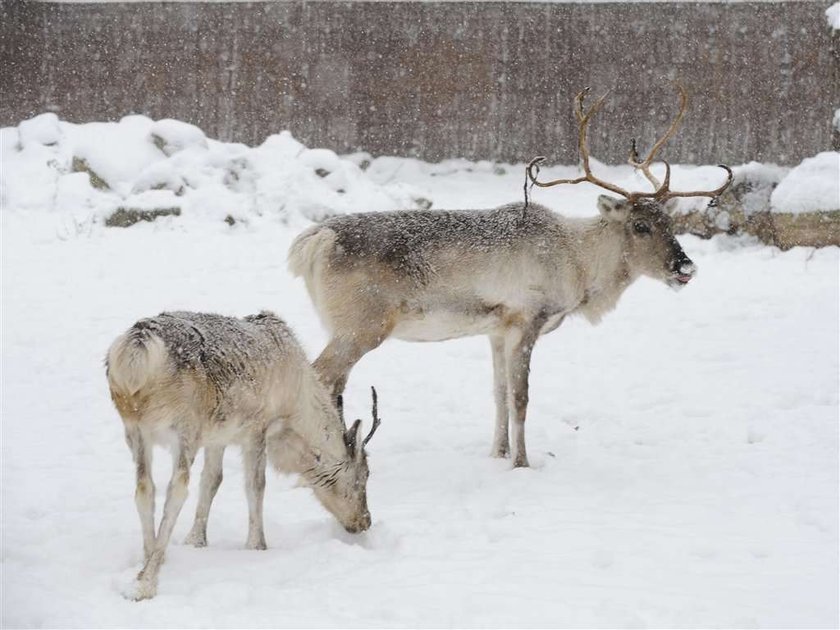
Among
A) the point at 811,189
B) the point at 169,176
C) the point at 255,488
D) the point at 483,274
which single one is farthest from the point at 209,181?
the point at 255,488

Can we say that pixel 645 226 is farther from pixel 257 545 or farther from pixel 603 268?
pixel 257 545

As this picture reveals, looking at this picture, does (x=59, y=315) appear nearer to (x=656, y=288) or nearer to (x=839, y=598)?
(x=656, y=288)

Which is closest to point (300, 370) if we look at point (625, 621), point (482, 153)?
point (625, 621)

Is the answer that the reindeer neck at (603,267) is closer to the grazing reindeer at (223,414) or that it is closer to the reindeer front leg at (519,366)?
the reindeer front leg at (519,366)

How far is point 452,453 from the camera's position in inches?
288

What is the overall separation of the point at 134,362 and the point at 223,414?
646 mm

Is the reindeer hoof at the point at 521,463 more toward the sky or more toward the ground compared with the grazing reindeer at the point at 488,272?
more toward the ground

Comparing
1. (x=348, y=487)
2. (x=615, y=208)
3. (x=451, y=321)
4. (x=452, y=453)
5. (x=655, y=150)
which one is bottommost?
(x=452, y=453)

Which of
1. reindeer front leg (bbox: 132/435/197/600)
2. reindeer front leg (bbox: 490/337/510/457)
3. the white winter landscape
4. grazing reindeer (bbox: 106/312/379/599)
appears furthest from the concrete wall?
reindeer front leg (bbox: 132/435/197/600)

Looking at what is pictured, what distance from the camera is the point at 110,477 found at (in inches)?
249

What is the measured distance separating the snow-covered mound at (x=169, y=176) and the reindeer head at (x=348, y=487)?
8.29 m

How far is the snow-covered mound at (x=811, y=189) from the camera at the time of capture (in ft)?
41.5

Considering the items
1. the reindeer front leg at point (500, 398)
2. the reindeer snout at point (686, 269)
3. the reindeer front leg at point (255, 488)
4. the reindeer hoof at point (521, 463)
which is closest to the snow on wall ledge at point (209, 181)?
the reindeer snout at point (686, 269)

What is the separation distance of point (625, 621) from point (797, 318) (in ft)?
20.8
